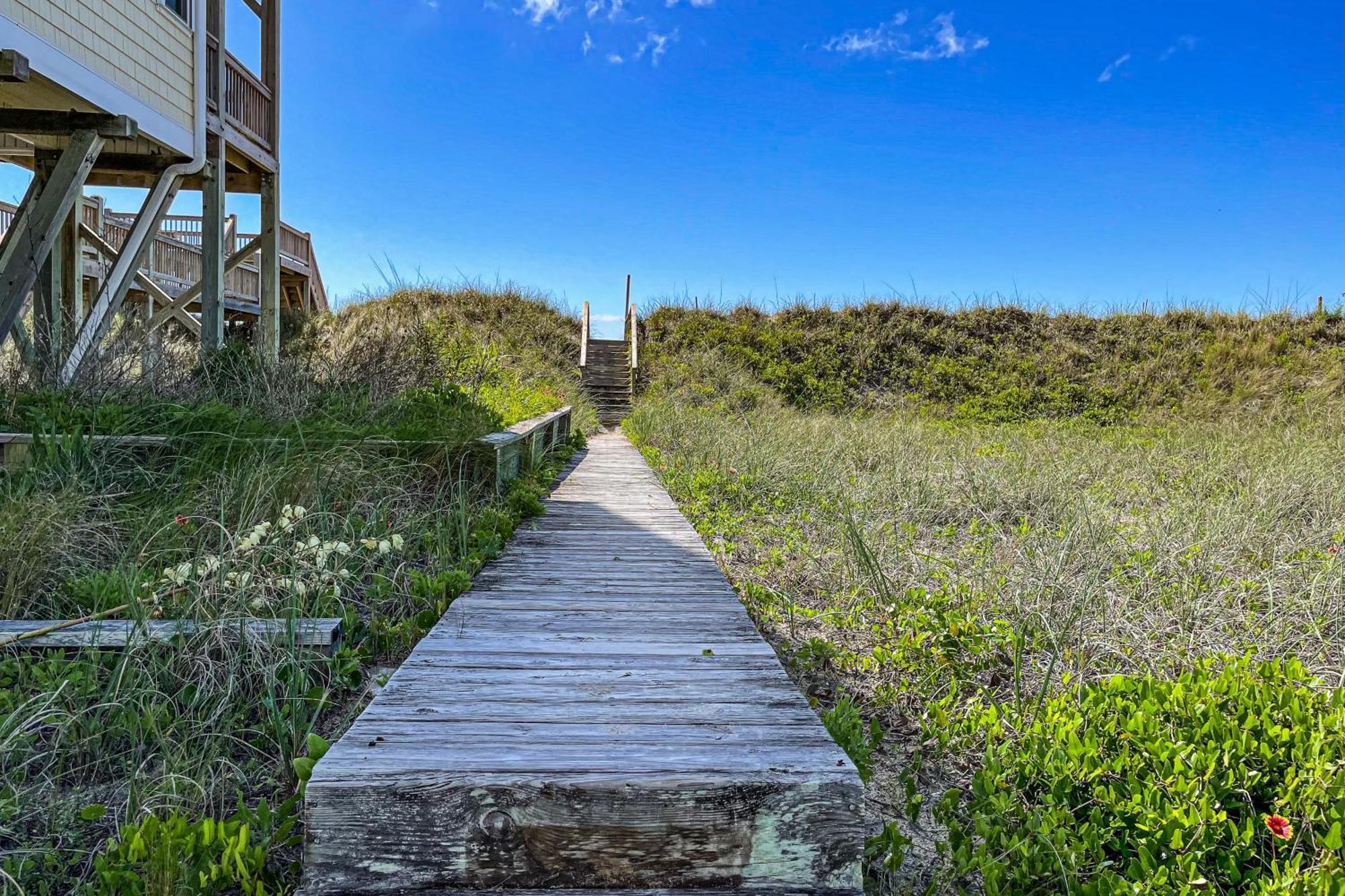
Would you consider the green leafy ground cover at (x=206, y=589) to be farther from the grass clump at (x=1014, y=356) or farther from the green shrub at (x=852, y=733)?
the grass clump at (x=1014, y=356)

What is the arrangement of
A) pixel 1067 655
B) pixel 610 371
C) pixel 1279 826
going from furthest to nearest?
pixel 610 371, pixel 1067 655, pixel 1279 826

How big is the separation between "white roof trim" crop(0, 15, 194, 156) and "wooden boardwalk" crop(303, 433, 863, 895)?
6181 mm

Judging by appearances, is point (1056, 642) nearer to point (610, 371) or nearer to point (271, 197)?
point (271, 197)

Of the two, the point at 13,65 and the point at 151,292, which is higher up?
the point at 13,65

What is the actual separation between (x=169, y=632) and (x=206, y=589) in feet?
0.84

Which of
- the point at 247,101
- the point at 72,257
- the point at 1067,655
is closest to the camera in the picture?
the point at 1067,655

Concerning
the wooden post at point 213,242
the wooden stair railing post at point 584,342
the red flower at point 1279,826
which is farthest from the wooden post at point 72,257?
the red flower at point 1279,826

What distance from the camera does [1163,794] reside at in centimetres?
201

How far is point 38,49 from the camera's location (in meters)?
5.80

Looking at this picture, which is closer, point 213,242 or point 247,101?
point 213,242

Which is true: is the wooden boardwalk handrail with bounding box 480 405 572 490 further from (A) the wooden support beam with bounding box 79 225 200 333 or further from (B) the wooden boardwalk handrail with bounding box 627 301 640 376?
(B) the wooden boardwalk handrail with bounding box 627 301 640 376

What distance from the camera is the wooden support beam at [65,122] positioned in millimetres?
6824

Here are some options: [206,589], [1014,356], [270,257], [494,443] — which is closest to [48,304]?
[270,257]

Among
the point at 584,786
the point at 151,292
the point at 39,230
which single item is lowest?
the point at 584,786
